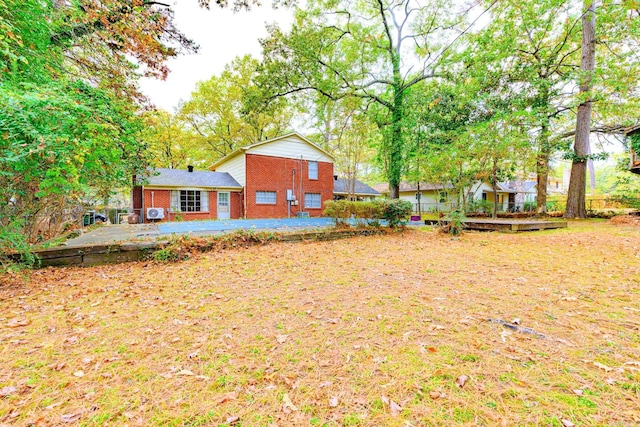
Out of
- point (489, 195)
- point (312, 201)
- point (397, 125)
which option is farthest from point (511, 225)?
point (489, 195)

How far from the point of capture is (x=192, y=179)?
1653cm

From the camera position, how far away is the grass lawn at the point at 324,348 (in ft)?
5.32

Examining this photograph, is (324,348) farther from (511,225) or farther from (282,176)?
(282,176)

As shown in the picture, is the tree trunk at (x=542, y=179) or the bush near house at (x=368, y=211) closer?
the bush near house at (x=368, y=211)

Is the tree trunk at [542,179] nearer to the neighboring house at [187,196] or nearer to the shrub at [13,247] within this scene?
the neighboring house at [187,196]

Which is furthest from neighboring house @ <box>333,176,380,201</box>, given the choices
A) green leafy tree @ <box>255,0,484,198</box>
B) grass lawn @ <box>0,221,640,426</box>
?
grass lawn @ <box>0,221,640,426</box>

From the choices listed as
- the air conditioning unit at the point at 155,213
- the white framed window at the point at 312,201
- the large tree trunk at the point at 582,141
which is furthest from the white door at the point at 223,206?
the large tree trunk at the point at 582,141

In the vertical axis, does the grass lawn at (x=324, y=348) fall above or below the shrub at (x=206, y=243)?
below

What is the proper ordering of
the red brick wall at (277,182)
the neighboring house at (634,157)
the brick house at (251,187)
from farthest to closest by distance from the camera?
the red brick wall at (277,182) → the brick house at (251,187) → the neighboring house at (634,157)

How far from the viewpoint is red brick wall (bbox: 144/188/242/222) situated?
1480 cm

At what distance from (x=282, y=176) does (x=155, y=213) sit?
764cm

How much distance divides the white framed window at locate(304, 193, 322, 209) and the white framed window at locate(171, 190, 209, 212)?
255 inches

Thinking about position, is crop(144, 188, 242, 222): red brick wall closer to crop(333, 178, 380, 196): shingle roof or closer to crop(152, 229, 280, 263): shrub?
crop(333, 178, 380, 196): shingle roof

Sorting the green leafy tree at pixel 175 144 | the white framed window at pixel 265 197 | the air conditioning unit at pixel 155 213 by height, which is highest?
the green leafy tree at pixel 175 144
